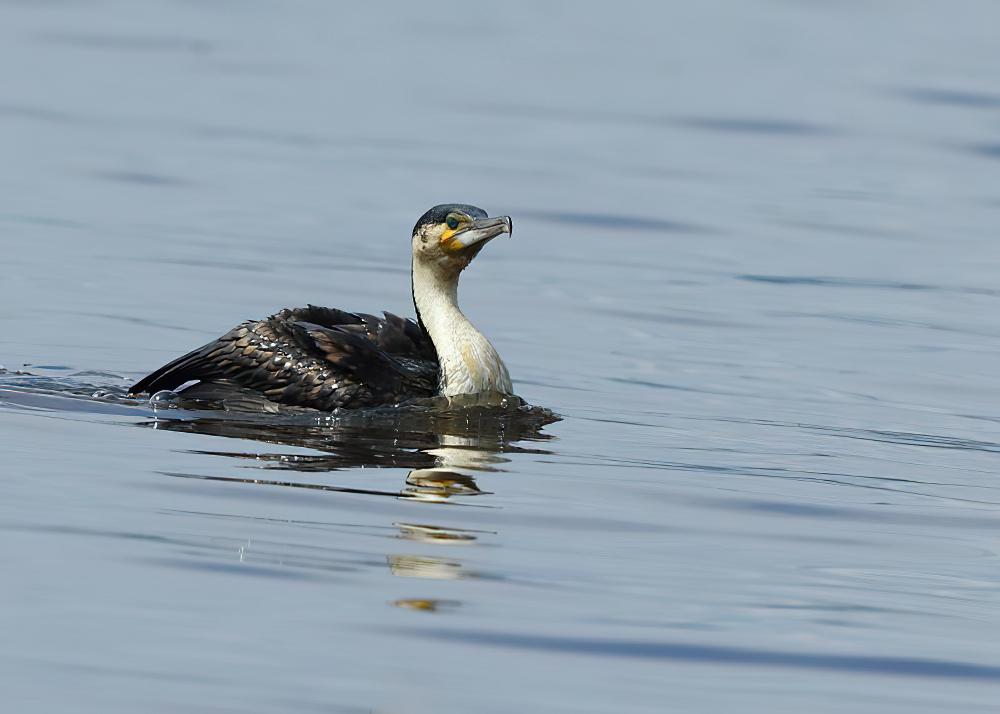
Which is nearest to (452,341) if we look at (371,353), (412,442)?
(371,353)

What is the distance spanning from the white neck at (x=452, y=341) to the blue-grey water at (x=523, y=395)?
0.50 meters

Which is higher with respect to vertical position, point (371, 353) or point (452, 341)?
point (452, 341)

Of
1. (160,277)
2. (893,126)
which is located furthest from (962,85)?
(160,277)

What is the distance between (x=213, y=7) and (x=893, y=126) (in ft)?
40.0

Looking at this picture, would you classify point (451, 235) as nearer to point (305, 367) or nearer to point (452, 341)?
point (452, 341)

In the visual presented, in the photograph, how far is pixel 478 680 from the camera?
6.51 meters

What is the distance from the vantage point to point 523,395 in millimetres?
12242

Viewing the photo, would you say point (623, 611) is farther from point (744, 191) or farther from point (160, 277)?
point (744, 191)

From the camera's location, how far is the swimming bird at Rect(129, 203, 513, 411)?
11008 mm

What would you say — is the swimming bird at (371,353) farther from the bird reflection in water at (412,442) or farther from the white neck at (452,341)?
the bird reflection in water at (412,442)

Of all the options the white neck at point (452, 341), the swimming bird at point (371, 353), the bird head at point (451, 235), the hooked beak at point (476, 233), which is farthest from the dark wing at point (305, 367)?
the hooked beak at point (476, 233)

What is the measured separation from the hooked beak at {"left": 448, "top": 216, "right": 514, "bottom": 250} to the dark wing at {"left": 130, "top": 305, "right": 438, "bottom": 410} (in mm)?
692

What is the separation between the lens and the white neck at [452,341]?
37.3 feet

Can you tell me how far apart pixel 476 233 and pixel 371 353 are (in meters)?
0.86
